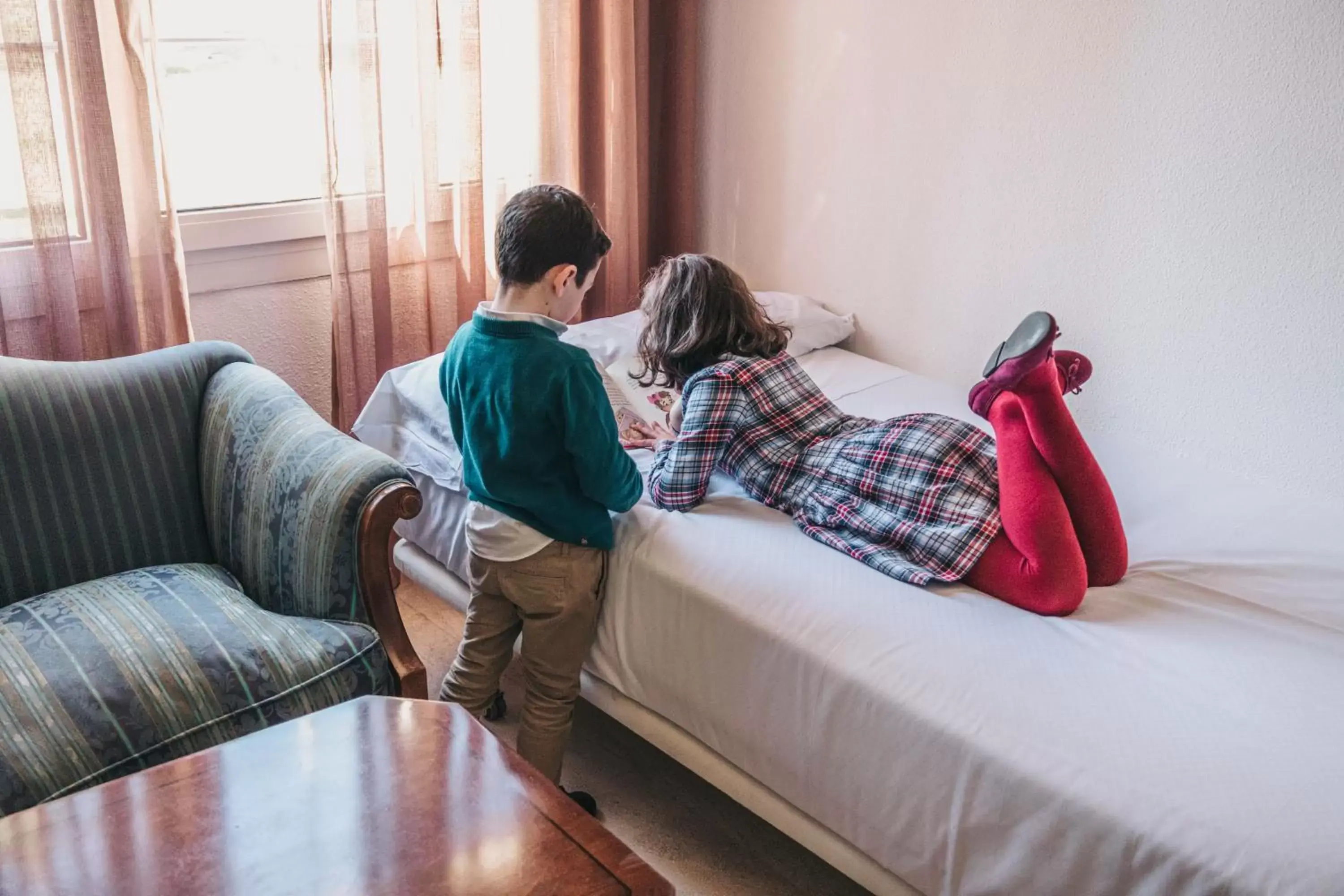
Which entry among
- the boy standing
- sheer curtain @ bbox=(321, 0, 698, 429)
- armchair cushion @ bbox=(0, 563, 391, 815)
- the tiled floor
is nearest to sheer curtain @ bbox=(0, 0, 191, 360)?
sheer curtain @ bbox=(321, 0, 698, 429)

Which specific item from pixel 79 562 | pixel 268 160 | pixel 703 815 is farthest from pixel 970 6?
pixel 79 562

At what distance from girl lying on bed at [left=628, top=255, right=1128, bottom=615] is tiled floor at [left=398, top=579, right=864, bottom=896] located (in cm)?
48

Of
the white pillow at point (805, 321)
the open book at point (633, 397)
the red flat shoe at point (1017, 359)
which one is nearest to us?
the red flat shoe at point (1017, 359)

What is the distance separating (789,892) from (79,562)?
47.9 inches

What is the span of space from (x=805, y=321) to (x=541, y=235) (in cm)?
110

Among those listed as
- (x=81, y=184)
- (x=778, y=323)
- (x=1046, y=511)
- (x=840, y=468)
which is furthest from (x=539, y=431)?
(x=81, y=184)

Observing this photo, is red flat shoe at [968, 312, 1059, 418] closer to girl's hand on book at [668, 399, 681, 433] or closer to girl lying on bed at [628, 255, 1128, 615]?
girl lying on bed at [628, 255, 1128, 615]

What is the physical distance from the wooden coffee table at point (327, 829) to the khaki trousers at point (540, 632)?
478 mm

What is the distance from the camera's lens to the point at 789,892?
1.68 m

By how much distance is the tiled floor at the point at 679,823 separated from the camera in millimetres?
1701

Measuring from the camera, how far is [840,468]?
180 cm

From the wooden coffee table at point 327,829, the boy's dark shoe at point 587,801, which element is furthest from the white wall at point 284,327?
the wooden coffee table at point 327,829

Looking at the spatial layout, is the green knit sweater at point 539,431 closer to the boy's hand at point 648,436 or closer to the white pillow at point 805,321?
the boy's hand at point 648,436

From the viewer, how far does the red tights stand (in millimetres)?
1559
